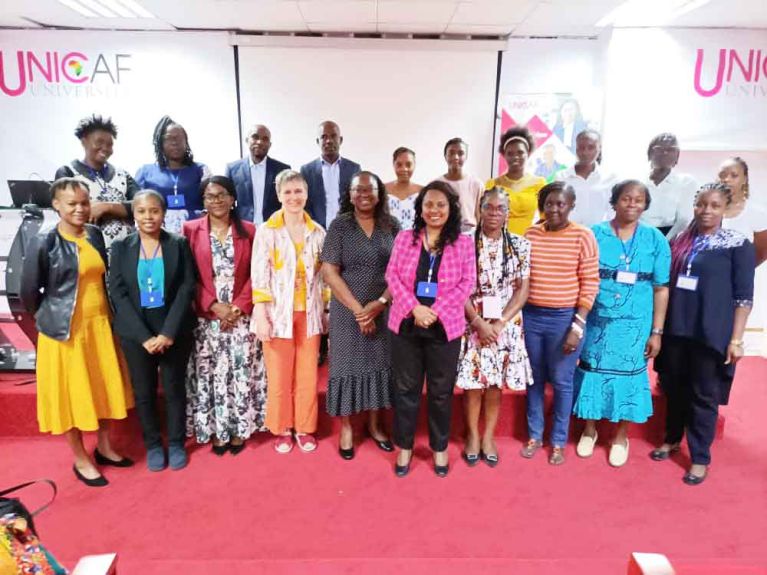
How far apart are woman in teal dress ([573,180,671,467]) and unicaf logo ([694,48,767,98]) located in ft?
11.4

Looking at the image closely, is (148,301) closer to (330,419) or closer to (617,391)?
(330,419)

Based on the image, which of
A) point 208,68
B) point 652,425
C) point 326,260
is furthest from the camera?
point 208,68

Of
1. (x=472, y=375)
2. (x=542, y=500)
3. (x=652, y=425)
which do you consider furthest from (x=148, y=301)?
(x=652, y=425)

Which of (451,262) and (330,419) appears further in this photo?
(330,419)

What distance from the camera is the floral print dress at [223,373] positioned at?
2.88 meters

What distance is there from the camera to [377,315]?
286 cm

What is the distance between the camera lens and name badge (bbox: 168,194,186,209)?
3314 millimetres

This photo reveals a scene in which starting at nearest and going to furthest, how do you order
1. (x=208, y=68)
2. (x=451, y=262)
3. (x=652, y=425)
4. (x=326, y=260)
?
(x=451, y=262)
(x=326, y=260)
(x=652, y=425)
(x=208, y=68)

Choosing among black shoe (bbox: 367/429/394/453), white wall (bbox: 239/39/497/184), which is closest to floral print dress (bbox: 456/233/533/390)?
black shoe (bbox: 367/429/394/453)

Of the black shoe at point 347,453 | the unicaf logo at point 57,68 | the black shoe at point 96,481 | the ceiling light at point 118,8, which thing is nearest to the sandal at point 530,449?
the black shoe at point 347,453

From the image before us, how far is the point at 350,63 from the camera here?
574 centimetres

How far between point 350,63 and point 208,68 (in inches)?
61.4

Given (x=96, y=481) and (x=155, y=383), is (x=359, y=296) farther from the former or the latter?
(x=96, y=481)

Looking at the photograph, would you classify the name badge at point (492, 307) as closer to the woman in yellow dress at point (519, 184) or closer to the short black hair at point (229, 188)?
the woman in yellow dress at point (519, 184)
